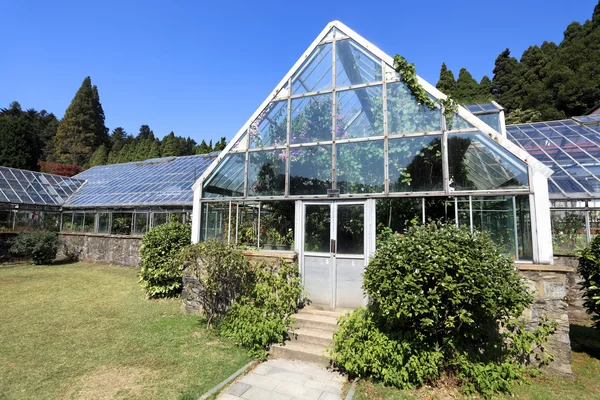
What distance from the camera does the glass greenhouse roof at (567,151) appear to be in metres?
8.41

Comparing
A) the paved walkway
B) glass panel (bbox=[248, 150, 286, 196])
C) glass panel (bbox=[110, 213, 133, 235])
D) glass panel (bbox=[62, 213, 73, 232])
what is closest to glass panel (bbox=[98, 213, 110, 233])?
glass panel (bbox=[110, 213, 133, 235])

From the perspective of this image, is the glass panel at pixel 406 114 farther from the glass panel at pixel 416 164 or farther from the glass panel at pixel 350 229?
the glass panel at pixel 350 229

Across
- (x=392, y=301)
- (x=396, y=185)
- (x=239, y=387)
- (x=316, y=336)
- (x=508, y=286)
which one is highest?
(x=396, y=185)

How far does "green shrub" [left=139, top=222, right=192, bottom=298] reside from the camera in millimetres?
9195

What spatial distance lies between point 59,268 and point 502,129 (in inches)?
784

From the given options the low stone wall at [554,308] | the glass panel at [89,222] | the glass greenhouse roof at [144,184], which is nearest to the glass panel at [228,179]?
the low stone wall at [554,308]

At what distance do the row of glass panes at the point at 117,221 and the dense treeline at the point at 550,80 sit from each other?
26.2 meters

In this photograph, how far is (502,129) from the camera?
6.42m

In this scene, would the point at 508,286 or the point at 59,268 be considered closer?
the point at 508,286

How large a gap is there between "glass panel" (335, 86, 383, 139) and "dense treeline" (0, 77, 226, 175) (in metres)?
30.7

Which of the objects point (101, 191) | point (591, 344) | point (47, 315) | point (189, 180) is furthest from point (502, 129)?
point (101, 191)

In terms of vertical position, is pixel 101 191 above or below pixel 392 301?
above

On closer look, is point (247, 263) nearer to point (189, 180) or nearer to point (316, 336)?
point (316, 336)

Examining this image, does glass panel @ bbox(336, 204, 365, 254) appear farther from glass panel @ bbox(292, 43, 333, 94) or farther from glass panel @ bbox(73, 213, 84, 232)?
glass panel @ bbox(73, 213, 84, 232)
